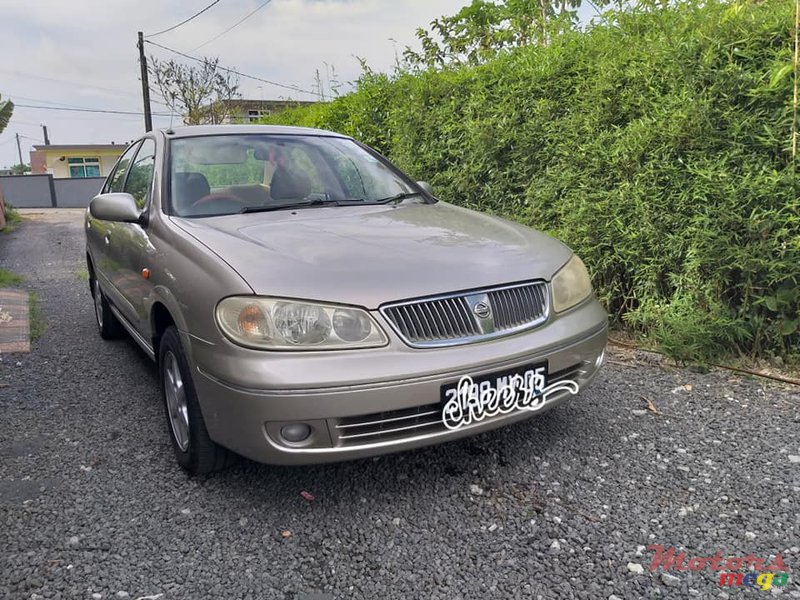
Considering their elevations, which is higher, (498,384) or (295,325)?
(295,325)

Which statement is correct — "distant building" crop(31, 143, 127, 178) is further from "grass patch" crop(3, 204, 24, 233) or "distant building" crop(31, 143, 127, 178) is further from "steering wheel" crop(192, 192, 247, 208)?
"steering wheel" crop(192, 192, 247, 208)

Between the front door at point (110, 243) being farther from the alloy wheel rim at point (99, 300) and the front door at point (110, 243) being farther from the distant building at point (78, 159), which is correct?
the distant building at point (78, 159)

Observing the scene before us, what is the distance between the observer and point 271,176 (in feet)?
10.4

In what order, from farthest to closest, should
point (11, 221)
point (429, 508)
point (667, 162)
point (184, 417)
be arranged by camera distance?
point (11, 221) < point (667, 162) < point (184, 417) < point (429, 508)

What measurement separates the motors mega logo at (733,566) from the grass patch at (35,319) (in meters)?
4.71

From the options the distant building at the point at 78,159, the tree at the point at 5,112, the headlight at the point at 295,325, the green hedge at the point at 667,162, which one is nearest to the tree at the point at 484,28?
the green hedge at the point at 667,162

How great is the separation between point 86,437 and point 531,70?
12.4 feet

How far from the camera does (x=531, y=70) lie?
14.5 ft

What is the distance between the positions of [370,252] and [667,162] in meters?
2.19

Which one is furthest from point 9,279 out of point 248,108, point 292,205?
point 248,108

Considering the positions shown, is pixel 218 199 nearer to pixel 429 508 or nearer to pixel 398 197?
pixel 398 197

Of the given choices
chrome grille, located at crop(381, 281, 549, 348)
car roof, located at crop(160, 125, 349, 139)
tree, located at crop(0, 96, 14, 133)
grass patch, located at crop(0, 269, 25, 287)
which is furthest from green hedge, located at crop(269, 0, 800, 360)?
tree, located at crop(0, 96, 14, 133)

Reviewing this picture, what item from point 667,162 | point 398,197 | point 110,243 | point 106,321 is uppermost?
point 667,162

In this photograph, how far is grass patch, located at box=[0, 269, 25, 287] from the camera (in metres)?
7.03
